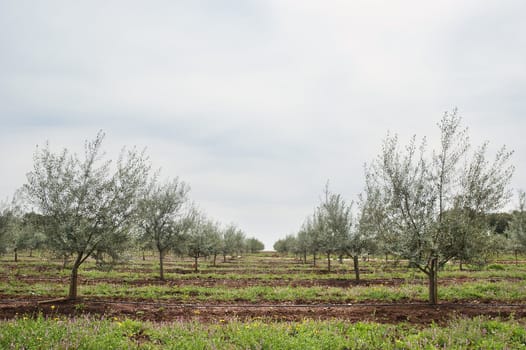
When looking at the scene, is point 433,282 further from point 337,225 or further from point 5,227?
point 5,227

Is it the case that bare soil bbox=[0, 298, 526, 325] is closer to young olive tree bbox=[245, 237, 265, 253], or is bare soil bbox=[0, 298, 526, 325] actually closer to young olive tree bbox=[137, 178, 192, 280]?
young olive tree bbox=[137, 178, 192, 280]

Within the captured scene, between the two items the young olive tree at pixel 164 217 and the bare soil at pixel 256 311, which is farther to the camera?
the young olive tree at pixel 164 217

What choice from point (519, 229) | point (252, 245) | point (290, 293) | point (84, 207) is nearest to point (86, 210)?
point (84, 207)

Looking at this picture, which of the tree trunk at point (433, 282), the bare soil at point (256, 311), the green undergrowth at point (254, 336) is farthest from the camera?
the tree trunk at point (433, 282)

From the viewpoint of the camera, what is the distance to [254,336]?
876cm

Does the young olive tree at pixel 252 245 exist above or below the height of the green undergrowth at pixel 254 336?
below

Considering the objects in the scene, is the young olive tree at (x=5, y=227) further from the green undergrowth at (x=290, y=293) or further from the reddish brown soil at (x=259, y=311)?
the reddish brown soil at (x=259, y=311)

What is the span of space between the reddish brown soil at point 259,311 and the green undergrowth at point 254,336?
5.20 ft

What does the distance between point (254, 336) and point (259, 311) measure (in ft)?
15.0

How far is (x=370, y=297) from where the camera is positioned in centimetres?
1689

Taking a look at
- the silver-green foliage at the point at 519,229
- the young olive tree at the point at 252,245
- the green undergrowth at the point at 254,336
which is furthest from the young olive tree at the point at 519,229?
the young olive tree at the point at 252,245

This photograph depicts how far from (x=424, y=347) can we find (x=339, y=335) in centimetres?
197

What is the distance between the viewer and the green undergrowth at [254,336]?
8.09 metres

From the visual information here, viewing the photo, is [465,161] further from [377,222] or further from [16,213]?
A: [16,213]
